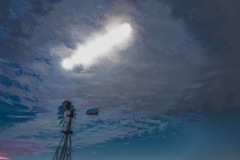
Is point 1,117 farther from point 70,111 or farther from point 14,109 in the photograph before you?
point 70,111

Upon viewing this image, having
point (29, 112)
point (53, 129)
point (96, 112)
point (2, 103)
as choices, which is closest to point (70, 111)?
point (96, 112)

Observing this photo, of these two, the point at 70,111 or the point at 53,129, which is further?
the point at 53,129

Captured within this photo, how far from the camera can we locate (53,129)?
167 ft

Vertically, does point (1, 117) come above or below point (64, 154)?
above

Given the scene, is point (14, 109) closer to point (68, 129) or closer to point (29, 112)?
point (29, 112)

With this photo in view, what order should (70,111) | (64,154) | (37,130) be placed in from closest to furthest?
1. (64,154)
2. (70,111)
3. (37,130)

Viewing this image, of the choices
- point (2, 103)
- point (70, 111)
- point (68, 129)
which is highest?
point (2, 103)

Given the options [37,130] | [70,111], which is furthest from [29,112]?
[70,111]

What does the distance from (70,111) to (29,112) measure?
22.6 m

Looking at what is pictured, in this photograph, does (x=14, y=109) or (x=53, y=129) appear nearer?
(x=14, y=109)

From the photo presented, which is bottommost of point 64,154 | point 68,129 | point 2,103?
point 64,154

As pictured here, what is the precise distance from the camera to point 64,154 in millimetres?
20062

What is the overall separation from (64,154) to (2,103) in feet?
70.7

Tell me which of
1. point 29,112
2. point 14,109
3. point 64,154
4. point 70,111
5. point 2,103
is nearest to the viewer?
point 64,154
